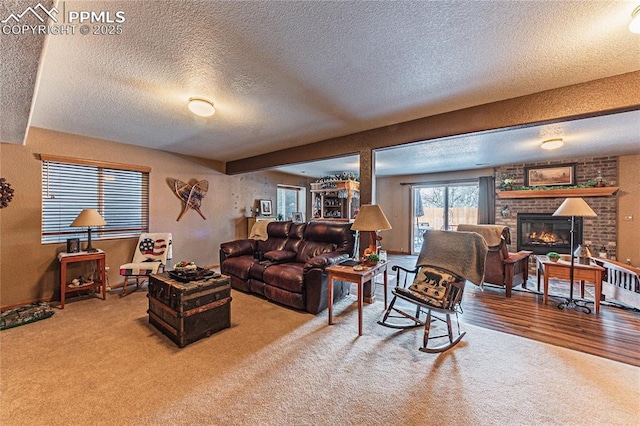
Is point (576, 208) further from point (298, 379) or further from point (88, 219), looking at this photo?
point (88, 219)

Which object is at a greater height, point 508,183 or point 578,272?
point 508,183

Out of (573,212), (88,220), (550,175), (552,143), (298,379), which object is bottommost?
(298,379)

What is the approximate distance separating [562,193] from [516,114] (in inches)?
165

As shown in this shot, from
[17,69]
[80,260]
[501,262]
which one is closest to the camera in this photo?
[17,69]

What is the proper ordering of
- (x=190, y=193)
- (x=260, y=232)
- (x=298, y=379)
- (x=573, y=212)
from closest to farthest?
Result: (x=298, y=379) < (x=573, y=212) < (x=260, y=232) < (x=190, y=193)

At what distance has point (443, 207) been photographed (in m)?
7.25

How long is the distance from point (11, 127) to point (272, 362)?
12.1ft

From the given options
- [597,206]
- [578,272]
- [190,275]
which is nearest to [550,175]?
[597,206]

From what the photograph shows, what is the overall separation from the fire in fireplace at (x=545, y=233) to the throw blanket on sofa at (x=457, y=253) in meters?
4.19

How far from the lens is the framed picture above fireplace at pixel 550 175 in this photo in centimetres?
535

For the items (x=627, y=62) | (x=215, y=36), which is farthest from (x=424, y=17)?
(x=627, y=62)

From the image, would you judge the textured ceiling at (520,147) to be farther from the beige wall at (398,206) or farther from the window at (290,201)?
the window at (290,201)

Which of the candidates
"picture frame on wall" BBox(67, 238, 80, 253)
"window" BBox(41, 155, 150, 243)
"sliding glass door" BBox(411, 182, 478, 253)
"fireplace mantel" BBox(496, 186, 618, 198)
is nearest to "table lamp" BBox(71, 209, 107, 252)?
"picture frame on wall" BBox(67, 238, 80, 253)

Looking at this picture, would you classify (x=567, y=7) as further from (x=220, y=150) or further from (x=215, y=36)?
(x=220, y=150)
